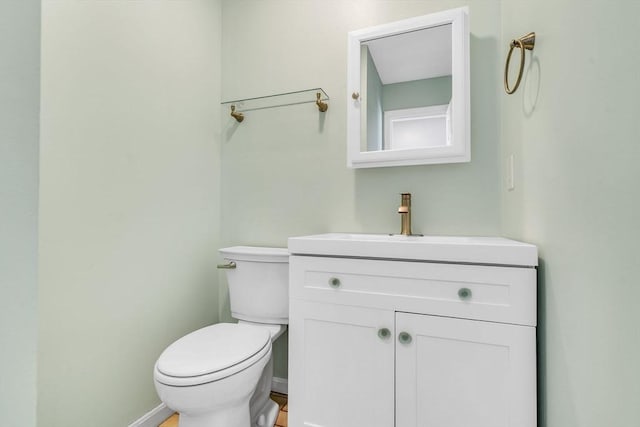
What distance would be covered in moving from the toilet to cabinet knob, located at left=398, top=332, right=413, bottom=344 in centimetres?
52

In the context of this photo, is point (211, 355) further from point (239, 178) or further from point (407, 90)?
point (407, 90)

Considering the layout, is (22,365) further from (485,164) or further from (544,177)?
(485,164)

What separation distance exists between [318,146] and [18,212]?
4.46ft

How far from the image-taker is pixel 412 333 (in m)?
1.00

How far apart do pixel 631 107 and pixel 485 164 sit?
2.97ft

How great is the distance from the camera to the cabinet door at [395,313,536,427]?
2.88ft

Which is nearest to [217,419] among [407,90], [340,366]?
[340,366]

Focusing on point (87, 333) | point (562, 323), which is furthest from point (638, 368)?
point (87, 333)

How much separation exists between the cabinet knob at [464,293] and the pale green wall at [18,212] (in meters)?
0.99

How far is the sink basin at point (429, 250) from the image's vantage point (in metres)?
0.89

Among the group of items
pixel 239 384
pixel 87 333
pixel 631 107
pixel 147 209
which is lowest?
pixel 239 384

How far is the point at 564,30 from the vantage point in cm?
72

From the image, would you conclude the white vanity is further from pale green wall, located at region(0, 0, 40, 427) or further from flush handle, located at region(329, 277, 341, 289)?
pale green wall, located at region(0, 0, 40, 427)

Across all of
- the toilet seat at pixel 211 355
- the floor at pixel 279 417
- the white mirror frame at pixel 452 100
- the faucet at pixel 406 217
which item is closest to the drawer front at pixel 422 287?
the toilet seat at pixel 211 355
